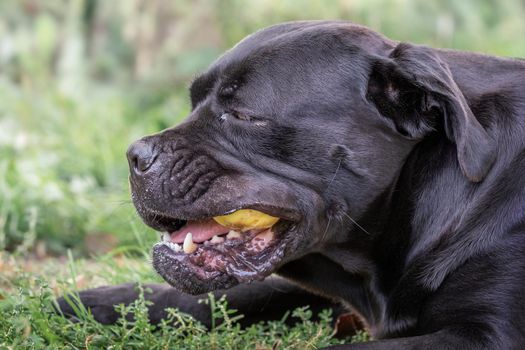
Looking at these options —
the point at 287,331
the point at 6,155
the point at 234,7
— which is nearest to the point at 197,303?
the point at 287,331

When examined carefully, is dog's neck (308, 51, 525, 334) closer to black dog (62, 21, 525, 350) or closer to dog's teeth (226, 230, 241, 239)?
black dog (62, 21, 525, 350)

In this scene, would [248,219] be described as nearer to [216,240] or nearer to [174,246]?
[216,240]

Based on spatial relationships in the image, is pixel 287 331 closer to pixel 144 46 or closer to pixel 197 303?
pixel 197 303

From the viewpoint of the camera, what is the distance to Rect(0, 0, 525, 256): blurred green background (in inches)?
266

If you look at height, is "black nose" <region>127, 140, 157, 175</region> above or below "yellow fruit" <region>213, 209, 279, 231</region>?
above

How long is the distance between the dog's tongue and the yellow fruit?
5 cm

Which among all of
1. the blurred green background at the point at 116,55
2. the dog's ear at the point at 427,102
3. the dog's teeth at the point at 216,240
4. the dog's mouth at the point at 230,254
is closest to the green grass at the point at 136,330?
the dog's mouth at the point at 230,254

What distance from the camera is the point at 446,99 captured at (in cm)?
286

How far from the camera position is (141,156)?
3004 mm

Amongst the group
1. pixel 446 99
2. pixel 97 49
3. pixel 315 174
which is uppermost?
pixel 446 99

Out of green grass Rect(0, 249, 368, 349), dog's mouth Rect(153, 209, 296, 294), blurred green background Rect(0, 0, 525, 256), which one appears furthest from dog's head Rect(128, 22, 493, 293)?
blurred green background Rect(0, 0, 525, 256)

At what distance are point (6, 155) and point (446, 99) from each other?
4.35 metres

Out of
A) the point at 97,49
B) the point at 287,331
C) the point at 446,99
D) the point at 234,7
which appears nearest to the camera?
the point at 446,99

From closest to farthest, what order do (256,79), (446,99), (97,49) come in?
(446,99) → (256,79) → (97,49)
